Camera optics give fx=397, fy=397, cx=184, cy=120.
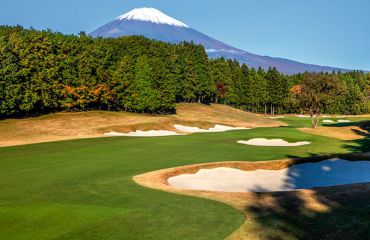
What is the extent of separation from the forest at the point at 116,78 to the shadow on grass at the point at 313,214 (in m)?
42.5

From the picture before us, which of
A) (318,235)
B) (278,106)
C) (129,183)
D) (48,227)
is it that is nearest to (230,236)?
(318,235)

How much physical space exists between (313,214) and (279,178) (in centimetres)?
1196

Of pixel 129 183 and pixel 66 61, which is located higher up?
pixel 66 61

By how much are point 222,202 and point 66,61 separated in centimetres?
5871

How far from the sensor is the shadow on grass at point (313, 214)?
37.9ft

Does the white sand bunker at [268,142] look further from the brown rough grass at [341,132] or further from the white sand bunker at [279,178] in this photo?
the white sand bunker at [279,178]

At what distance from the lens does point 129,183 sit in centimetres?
1984

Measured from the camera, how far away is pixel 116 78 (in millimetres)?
77500

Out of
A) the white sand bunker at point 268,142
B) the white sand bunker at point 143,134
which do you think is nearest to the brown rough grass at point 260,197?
the white sand bunker at point 268,142

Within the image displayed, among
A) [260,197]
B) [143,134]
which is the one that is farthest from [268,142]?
[260,197]

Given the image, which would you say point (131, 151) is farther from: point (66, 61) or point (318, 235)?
point (66, 61)

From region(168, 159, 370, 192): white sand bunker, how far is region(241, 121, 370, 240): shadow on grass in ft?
19.4

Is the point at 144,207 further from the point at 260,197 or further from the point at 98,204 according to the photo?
the point at 260,197

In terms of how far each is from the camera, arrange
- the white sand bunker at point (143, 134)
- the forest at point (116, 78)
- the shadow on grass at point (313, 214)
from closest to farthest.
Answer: the shadow on grass at point (313, 214)
the white sand bunker at point (143, 134)
the forest at point (116, 78)
